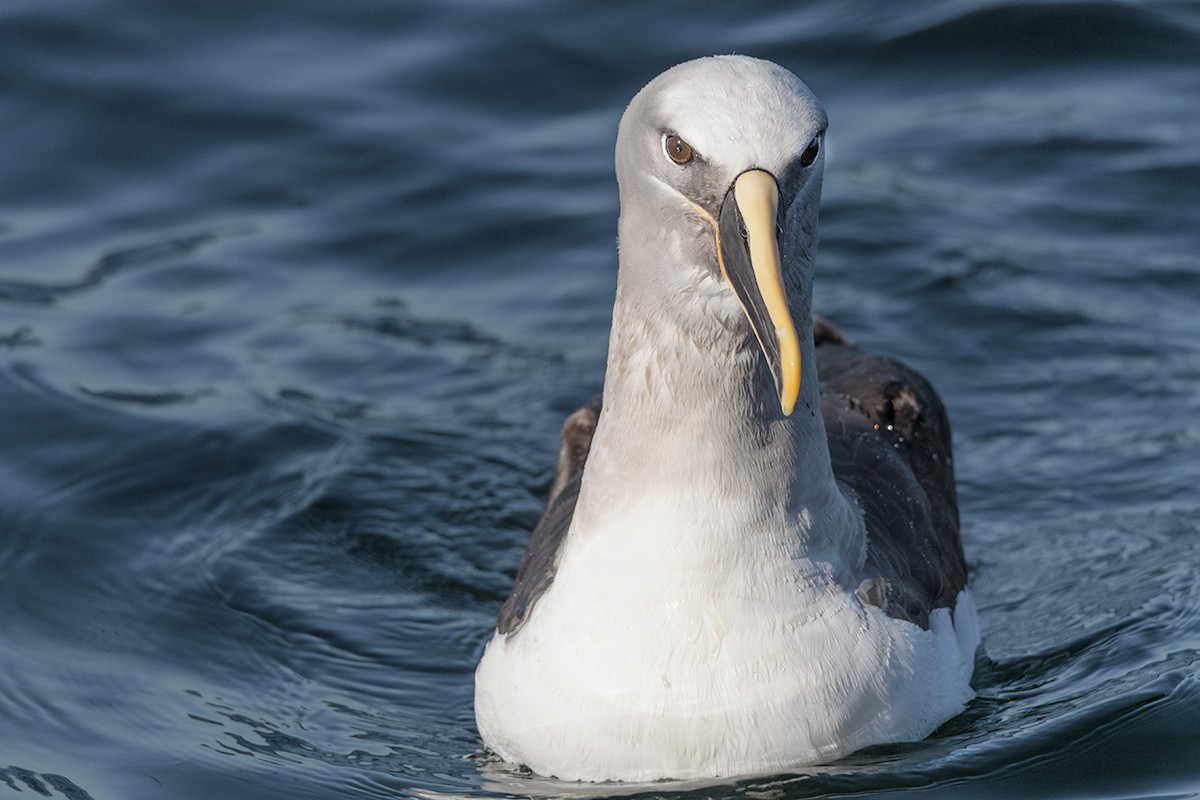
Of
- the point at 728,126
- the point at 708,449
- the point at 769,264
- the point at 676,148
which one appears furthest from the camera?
the point at 708,449

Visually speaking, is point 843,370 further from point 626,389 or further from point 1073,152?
point 1073,152

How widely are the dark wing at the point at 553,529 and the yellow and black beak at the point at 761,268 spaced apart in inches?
49.0

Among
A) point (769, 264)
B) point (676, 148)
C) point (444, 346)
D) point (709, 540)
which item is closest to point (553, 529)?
point (709, 540)

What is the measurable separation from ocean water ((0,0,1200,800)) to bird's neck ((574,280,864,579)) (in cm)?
69

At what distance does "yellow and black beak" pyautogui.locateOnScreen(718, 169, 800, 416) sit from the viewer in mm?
4277

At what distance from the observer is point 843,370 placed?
6938 mm

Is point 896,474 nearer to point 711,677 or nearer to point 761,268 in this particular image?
point 711,677

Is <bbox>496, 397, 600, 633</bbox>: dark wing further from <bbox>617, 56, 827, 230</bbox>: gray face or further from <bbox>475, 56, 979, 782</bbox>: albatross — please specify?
<bbox>617, 56, 827, 230</bbox>: gray face

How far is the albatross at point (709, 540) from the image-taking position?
14.8 ft

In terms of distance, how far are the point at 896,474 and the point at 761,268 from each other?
2.02 metres

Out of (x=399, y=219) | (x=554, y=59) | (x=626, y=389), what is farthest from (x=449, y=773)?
(x=554, y=59)

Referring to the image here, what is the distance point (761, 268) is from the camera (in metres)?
4.29

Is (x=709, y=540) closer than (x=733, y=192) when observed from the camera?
No

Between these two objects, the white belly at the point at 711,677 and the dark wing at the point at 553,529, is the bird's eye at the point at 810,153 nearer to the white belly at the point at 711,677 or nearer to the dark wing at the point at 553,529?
the white belly at the point at 711,677
